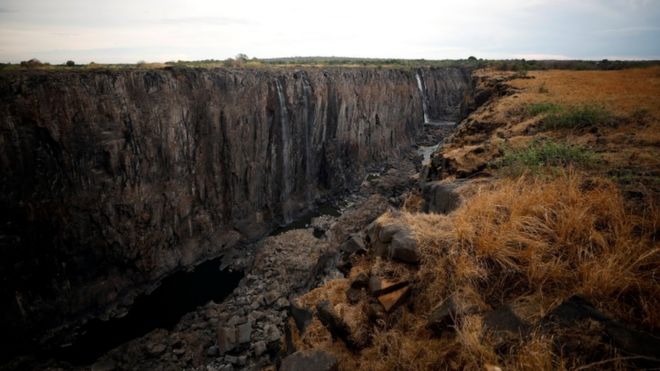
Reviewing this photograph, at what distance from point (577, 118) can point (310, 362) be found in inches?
373

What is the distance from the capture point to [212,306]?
15.2 m

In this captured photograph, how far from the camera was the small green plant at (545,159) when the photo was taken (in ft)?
20.6

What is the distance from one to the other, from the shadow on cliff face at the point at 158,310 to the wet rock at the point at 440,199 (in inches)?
485

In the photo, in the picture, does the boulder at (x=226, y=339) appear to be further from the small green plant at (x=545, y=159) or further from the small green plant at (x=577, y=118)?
the small green plant at (x=577, y=118)

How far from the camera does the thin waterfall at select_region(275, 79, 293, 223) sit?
953 inches

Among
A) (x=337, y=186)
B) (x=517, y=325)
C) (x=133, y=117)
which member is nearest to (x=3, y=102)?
(x=133, y=117)

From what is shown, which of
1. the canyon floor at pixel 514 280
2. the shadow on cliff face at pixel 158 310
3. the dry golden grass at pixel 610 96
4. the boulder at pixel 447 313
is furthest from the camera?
the shadow on cliff face at pixel 158 310

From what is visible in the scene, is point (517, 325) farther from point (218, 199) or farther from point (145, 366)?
point (218, 199)

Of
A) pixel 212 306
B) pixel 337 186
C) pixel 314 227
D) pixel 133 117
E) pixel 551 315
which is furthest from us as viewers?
pixel 337 186

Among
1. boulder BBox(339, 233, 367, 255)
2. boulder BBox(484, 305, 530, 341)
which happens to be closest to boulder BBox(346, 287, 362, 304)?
boulder BBox(339, 233, 367, 255)

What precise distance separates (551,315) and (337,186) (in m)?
26.1

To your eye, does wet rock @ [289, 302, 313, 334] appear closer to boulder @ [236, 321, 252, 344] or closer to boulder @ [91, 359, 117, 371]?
boulder @ [236, 321, 252, 344]

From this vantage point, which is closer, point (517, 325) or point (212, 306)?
point (517, 325)

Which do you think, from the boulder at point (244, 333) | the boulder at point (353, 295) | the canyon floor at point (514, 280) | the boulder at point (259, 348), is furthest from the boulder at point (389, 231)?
the boulder at point (244, 333)
